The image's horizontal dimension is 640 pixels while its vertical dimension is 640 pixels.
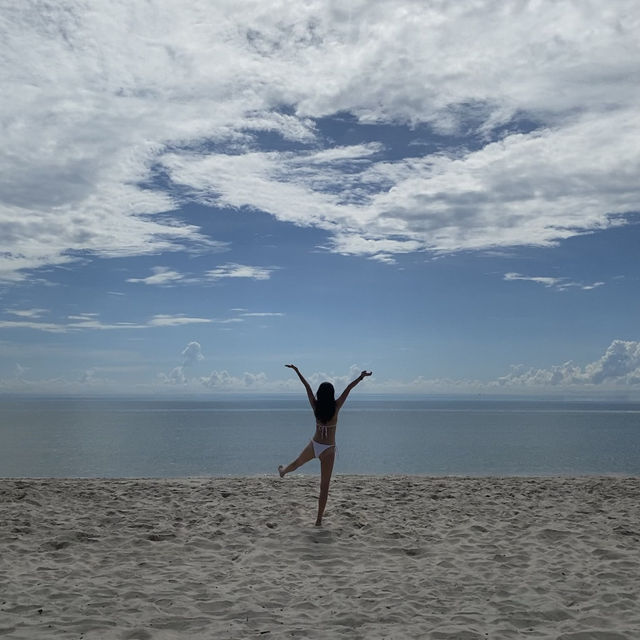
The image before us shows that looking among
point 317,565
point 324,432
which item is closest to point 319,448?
point 324,432

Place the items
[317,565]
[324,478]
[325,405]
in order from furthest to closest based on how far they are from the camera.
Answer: [324,478]
[325,405]
[317,565]

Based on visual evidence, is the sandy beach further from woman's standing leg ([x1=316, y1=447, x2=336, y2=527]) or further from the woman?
the woman

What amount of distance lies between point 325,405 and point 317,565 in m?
2.72

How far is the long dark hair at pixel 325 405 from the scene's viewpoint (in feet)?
33.1

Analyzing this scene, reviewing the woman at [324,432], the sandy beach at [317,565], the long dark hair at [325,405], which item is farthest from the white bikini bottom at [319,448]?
the sandy beach at [317,565]

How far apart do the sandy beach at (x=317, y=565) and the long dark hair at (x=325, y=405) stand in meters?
1.87

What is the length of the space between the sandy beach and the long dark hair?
1.87 meters

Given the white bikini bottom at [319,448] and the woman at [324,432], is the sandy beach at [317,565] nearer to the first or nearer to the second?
the woman at [324,432]

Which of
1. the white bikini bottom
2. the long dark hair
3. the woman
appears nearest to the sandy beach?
the woman

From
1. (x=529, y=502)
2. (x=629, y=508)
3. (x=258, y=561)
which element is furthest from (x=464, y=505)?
(x=258, y=561)

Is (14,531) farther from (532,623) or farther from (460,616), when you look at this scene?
(532,623)

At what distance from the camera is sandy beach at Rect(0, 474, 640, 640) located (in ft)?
20.1

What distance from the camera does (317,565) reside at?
26.8 feet

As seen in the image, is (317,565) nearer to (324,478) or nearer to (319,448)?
(324,478)
